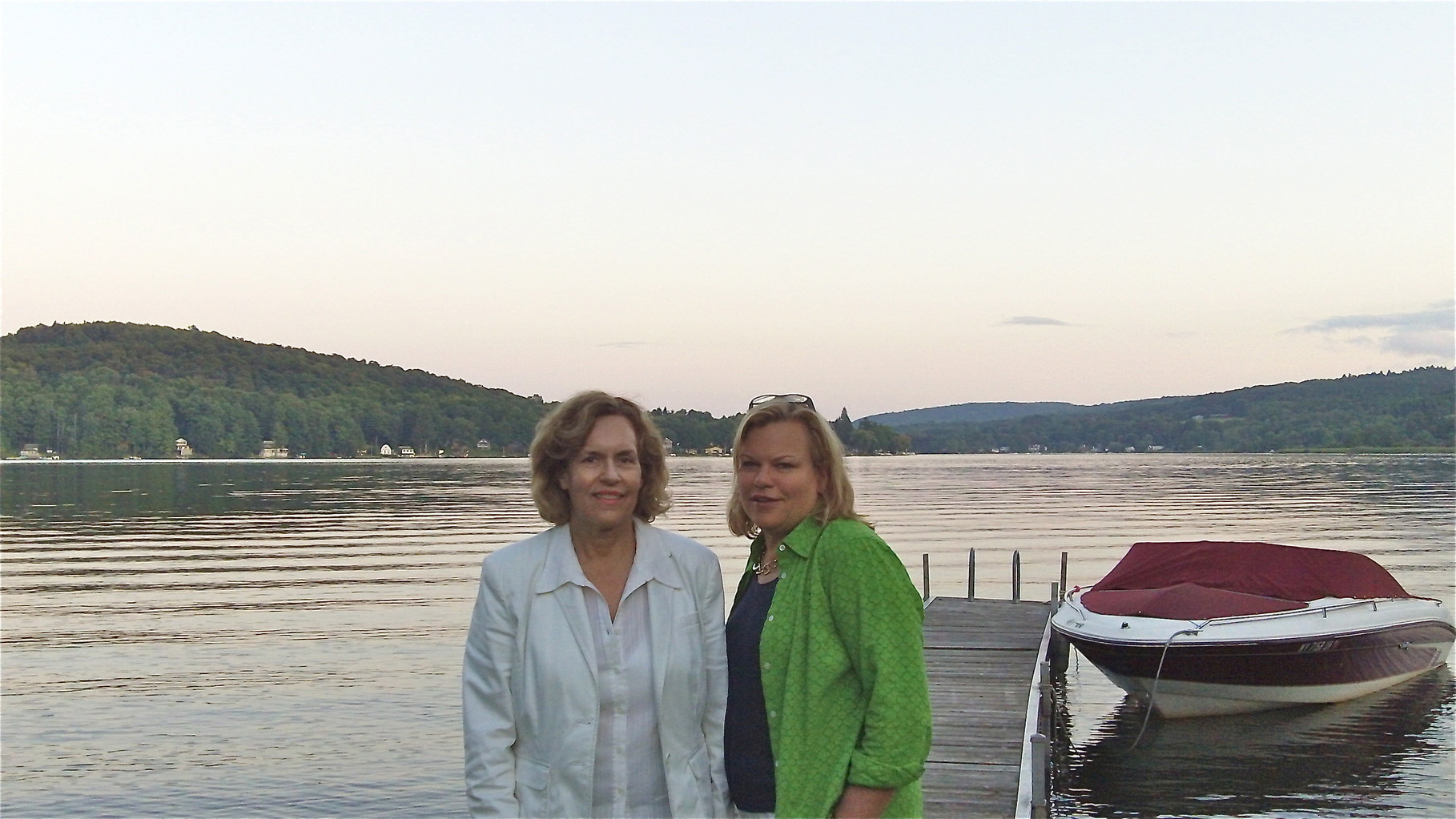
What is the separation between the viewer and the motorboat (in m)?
15.2

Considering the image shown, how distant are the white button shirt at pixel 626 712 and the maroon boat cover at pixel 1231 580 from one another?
12992 mm

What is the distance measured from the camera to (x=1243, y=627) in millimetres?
15133

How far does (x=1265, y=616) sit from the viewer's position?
15.3m

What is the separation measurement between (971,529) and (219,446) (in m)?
158

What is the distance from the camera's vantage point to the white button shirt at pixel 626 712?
3.69 m

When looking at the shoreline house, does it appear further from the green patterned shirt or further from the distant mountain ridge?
the green patterned shirt

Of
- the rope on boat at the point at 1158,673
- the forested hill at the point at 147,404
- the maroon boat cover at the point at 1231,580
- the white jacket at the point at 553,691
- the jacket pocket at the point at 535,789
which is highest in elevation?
the forested hill at the point at 147,404

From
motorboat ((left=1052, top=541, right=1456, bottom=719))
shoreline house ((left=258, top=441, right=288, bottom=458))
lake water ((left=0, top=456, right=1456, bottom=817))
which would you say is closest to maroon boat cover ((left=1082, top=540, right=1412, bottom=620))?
motorboat ((left=1052, top=541, right=1456, bottom=719))

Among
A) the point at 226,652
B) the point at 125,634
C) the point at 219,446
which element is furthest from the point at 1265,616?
the point at 219,446

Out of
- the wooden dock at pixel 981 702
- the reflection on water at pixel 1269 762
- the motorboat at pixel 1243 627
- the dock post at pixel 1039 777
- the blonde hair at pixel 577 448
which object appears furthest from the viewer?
the motorboat at pixel 1243 627

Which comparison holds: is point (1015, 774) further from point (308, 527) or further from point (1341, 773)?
point (308, 527)

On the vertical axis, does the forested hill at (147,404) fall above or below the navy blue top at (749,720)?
above

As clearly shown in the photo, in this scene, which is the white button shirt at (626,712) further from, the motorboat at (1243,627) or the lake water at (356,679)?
the motorboat at (1243,627)

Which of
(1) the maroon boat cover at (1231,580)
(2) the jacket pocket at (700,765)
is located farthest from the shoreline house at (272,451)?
(2) the jacket pocket at (700,765)
